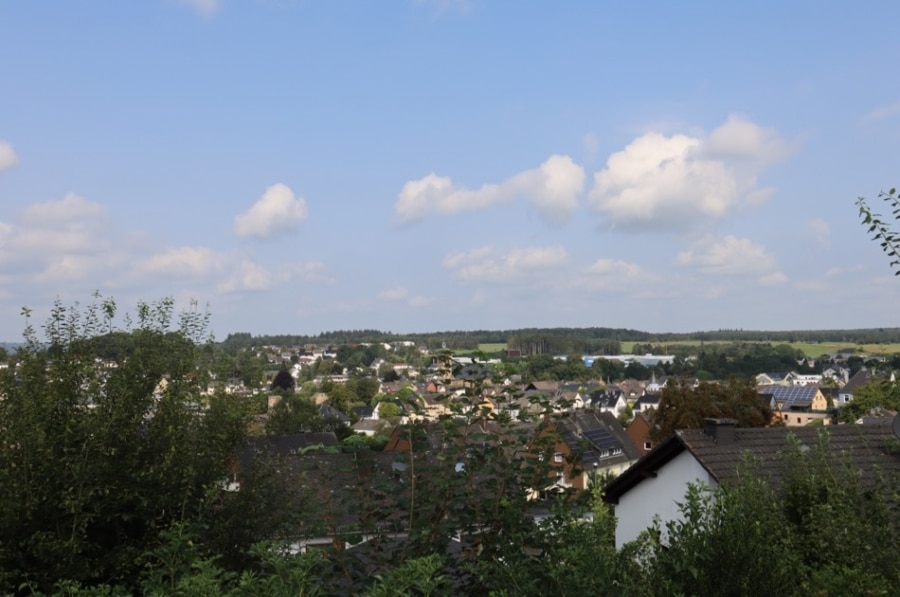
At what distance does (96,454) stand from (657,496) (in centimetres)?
1170

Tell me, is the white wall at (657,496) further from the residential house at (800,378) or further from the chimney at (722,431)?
the residential house at (800,378)

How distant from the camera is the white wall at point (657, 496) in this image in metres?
15.3

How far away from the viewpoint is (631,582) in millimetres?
3848

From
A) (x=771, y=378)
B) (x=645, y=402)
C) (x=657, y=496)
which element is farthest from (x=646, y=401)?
(x=657, y=496)

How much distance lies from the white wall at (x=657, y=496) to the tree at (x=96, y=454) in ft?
31.8

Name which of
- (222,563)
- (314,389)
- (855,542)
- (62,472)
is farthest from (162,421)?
(314,389)

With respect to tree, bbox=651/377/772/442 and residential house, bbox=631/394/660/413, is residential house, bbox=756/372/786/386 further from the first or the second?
tree, bbox=651/377/772/442

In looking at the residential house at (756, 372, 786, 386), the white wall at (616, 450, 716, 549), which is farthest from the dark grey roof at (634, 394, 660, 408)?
the white wall at (616, 450, 716, 549)

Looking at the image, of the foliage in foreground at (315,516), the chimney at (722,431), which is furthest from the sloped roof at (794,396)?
the foliage in foreground at (315,516)

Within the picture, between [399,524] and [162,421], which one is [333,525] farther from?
[162,421]

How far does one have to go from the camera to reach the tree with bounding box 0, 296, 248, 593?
7516mm

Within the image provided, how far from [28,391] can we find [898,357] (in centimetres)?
813

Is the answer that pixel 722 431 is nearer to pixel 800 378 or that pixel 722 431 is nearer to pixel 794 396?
pixel 794 396

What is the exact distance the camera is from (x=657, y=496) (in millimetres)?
16062
